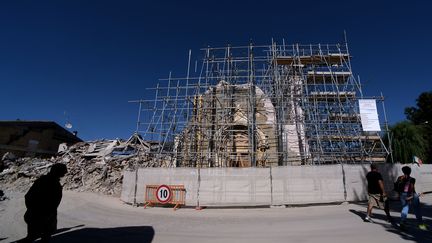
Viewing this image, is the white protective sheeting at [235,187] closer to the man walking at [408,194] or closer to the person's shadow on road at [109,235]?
the person's shadow on road at [109,235]

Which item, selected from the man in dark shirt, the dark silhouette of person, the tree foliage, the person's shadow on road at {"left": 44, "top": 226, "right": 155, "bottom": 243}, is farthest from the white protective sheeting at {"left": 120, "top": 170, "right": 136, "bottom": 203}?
the tree foliage

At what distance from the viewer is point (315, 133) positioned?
20.0 meters

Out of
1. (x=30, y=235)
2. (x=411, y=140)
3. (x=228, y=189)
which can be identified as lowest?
(x=30, y=235)

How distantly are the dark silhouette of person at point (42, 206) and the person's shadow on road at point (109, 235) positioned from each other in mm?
2710

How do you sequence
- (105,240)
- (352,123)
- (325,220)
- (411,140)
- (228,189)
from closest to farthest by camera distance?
(105,240) → (325,220) → (228,189) → (352,123) → (411,140)

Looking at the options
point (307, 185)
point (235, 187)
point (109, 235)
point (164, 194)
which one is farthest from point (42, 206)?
point (307, 185)

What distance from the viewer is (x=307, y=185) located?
1426 centimetres

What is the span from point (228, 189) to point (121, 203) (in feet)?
19.1

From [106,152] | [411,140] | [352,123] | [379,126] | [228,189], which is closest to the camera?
[228,189]

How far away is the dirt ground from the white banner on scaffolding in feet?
16.1

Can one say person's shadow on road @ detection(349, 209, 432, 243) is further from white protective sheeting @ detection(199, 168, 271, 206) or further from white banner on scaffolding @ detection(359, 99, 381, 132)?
white banner on scaffolding @ detection(359, 99, 381, 132)

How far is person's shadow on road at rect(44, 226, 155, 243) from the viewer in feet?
26.3

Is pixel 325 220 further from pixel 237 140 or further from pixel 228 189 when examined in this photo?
pixel 237 140

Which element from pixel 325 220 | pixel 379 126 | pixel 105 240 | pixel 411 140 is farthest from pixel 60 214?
→ pixel 411 140
